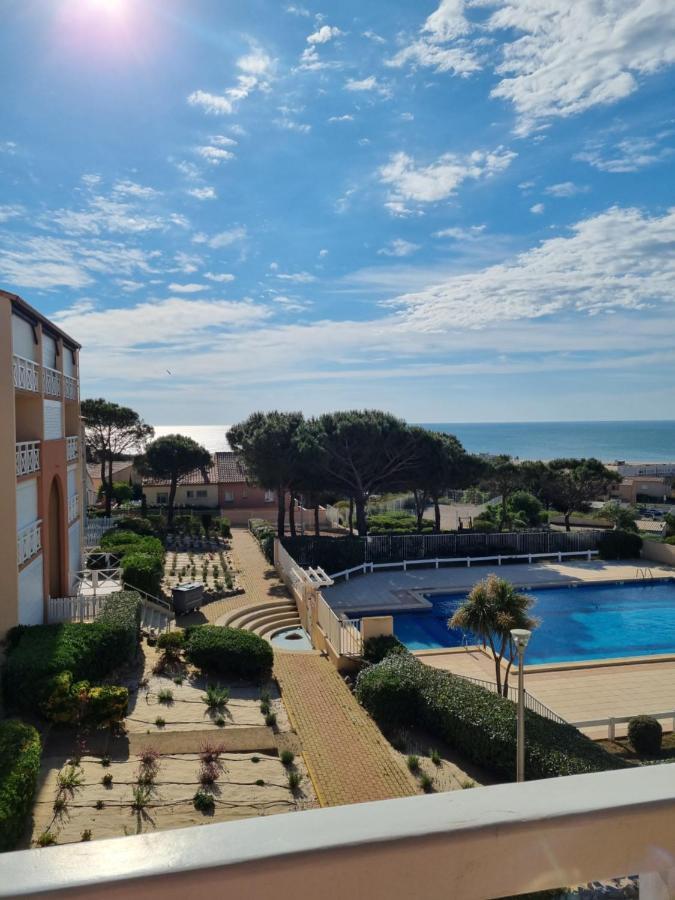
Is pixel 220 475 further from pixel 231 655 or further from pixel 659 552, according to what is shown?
pixel 231 655

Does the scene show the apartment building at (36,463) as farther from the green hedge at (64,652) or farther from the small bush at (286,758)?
the small bush at (286,758)

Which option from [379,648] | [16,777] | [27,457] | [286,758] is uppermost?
[27,457]

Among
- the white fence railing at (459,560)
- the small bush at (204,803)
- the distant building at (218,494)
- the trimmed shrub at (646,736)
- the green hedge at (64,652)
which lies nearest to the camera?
the small bush at (204,803)

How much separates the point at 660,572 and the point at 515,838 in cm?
3354

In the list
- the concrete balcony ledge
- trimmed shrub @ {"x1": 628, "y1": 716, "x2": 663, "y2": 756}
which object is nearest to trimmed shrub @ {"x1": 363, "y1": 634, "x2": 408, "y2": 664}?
trimmed shrub @ {"x1": 628, "y1": 716, "x2": 663, "y2": 756}

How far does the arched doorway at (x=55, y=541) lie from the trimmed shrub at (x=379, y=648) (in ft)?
32.8

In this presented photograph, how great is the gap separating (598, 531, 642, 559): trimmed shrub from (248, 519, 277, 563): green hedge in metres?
18.1

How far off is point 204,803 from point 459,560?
79.7 ft

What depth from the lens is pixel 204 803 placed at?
31.5 ft

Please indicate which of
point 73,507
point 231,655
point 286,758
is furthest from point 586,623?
point 73,507

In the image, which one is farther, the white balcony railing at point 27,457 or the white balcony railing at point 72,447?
the white balcony railing at point 72,447

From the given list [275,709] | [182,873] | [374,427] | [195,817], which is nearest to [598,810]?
[182,873]

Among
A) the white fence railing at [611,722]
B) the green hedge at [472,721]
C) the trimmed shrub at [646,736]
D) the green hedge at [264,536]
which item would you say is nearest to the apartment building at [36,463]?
the green hedge at [472,721]

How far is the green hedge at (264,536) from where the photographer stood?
1224 inches
